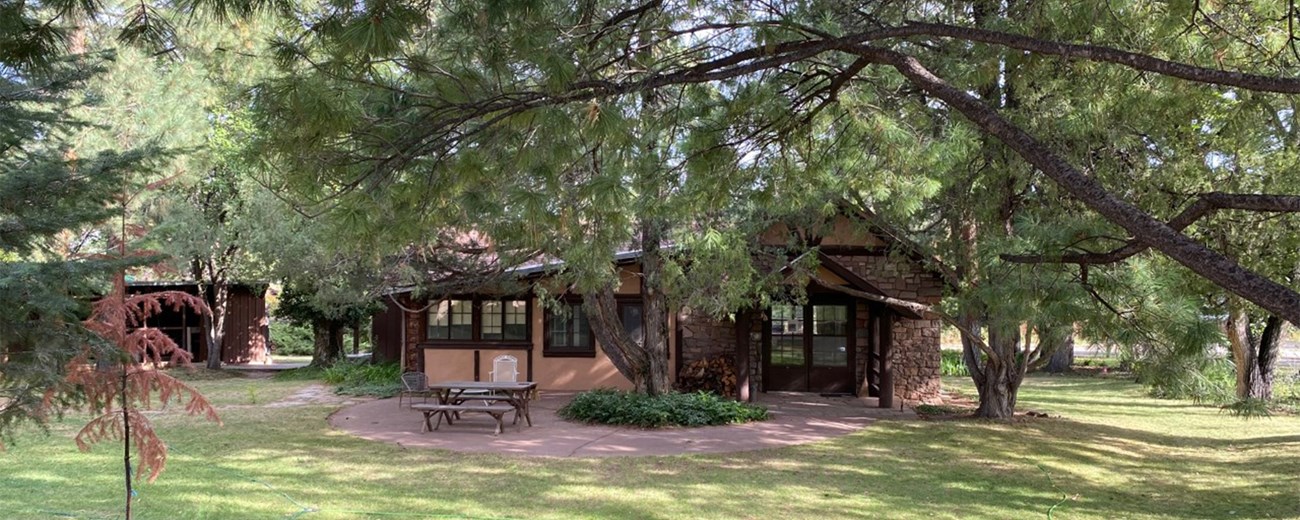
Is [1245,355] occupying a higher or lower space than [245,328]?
lower

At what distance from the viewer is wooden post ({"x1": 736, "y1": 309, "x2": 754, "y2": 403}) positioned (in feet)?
49.1

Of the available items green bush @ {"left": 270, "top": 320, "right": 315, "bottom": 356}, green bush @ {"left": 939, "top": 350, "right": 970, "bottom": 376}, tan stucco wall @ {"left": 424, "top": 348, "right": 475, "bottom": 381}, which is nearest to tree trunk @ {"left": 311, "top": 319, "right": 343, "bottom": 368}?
tan stucco wall @ {"left": 424, "top": 348, "right": 475, "bottom": 381}

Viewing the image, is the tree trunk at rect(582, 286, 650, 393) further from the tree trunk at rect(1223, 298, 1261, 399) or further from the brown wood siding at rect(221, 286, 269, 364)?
the brown wood siding at rect(221, 286, 269, 364)

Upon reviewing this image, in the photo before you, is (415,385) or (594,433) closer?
(594,433)

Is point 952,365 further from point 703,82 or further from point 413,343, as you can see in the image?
point 703,82

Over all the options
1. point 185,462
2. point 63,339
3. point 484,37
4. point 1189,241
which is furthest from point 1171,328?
point 185,462

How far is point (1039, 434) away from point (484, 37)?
10373 millimetres

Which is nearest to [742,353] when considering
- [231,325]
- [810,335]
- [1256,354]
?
[810,335]

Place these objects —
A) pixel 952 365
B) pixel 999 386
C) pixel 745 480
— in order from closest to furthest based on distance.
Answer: pixel 745 480
pixel 999 386
pixel 952 365

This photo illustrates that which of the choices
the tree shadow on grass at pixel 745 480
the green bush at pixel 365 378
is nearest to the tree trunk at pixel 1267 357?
the tree shadow on grass at pixel 745 480

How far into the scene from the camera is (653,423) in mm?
12539

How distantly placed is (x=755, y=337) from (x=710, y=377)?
135 centimetres

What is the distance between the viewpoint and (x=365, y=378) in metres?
18.7

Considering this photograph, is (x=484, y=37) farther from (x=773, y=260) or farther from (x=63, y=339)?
(x=773, y=260)
